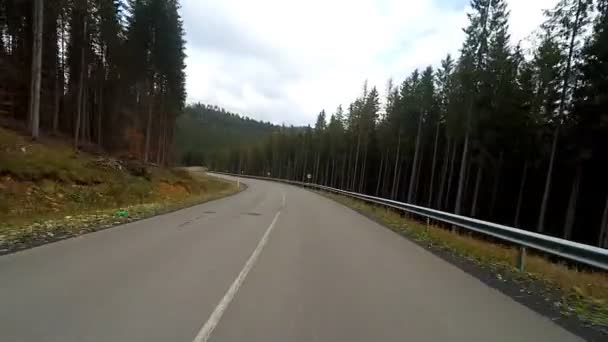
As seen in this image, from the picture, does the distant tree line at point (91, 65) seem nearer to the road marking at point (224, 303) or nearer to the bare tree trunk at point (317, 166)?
the road marking at point (224, 303)

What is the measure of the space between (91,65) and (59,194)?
67.4ft

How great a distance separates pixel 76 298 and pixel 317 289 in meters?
3.23

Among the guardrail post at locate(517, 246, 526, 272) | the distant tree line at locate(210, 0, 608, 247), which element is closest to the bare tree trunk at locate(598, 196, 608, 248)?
the distant tree line at locate(210, 0, 608, 247)

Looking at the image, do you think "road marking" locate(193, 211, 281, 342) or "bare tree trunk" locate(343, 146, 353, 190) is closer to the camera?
"road marking" locate(193, 211, 281, 342)

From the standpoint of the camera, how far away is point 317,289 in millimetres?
5711

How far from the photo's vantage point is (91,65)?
32.2m

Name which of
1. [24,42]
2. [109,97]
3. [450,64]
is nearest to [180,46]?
[109,97]

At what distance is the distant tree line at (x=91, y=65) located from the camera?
84.9 feet

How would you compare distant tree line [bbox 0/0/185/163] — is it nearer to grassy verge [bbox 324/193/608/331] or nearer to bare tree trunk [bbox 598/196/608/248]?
grassy verge [bbox 324/193/608/331]

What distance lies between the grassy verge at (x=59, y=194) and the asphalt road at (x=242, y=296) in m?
1.99

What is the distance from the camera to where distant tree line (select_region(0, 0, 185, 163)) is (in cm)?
2588

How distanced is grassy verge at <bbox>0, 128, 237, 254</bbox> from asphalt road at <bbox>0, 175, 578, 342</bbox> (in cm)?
199

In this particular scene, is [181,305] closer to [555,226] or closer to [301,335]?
[301,335]

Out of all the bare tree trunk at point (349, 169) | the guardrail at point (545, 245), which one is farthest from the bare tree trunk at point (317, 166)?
the guardrail at point (545, 245)
